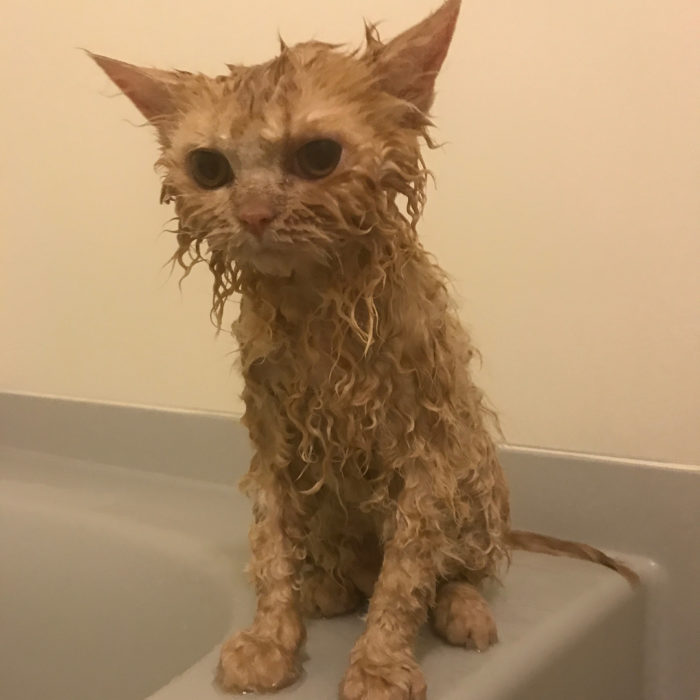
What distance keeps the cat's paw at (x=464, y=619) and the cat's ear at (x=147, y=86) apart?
0.39 meters

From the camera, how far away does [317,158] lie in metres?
0.43

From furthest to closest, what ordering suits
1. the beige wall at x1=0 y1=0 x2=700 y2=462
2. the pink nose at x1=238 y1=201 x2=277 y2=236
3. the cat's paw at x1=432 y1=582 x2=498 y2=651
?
the beige wall at x1=0 y1=0 x2=700 y2=462 → the cat's paw at x1=432 y1=582 x2=498 y2=651 → the pink nose at x1=238 y1=201 x2=277 y2=236

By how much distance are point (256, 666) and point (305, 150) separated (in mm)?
319

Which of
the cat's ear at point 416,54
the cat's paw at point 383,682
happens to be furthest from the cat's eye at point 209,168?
the cat's paw at point 383,682

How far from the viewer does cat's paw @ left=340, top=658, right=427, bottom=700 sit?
47 cm

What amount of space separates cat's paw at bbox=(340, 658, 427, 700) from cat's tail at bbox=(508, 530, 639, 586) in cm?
25

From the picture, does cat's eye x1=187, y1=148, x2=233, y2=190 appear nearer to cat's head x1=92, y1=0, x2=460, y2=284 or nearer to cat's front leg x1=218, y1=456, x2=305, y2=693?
cat's head x1=92, y1=0, x2=460, y2=284

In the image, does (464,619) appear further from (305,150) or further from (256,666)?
(305,150)

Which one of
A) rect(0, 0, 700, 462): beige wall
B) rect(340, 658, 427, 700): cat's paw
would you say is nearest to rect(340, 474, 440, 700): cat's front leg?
rect(340, 658, 427, 700): cat's paw

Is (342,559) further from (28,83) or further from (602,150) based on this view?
(28,83)

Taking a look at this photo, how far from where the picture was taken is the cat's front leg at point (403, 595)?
49 cm

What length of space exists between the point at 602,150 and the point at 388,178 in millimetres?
344

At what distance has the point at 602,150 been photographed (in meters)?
0.71

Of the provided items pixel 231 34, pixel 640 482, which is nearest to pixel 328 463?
pixel 640 482
